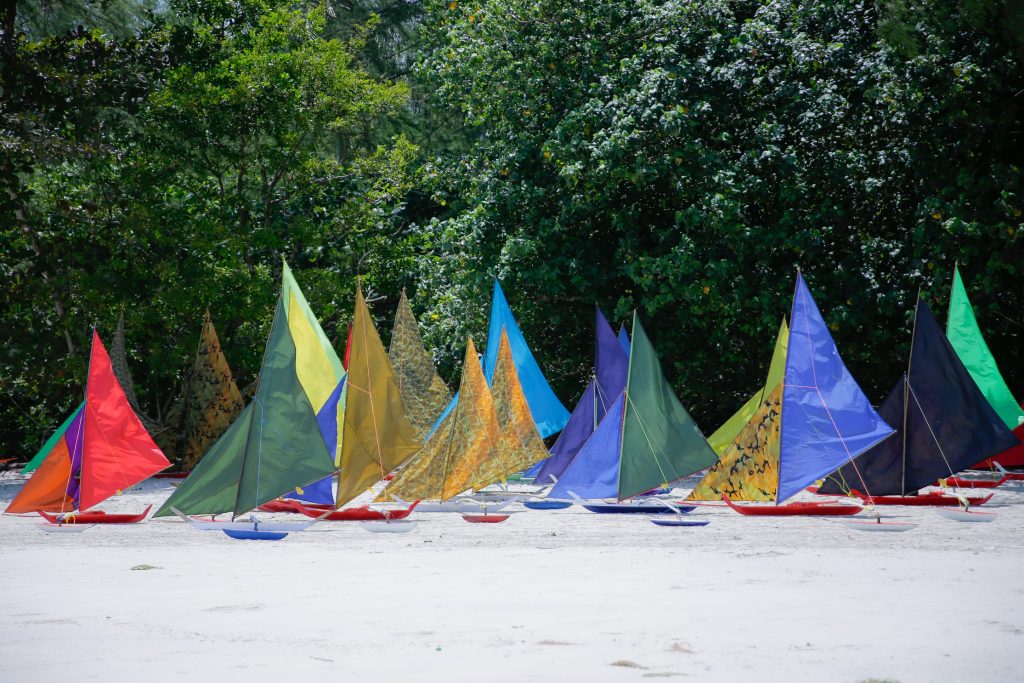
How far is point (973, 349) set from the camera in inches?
833

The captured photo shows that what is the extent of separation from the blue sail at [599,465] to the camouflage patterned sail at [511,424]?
30.0 inches

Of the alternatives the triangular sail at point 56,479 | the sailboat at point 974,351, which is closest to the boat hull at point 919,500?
the sailboat at point 974,351

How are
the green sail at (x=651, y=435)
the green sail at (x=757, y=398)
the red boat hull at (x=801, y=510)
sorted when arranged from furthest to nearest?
the green sail at (x=757, y=398) < the green sail at (x=651, y=435) < the red boat hull at (x=801, y=510)

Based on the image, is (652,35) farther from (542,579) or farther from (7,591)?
(7,591)

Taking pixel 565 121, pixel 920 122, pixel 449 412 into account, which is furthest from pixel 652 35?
pixel 449 412

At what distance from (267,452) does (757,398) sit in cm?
967

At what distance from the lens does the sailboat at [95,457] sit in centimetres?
1753

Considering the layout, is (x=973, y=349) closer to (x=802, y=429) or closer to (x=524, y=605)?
(x=802, y=429)

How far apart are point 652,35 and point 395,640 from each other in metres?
18.9

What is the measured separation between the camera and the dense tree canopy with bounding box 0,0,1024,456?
77.5ft

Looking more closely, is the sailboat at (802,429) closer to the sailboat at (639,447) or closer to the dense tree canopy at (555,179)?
the sailboat at (639,447)

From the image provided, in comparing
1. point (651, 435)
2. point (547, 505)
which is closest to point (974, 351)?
point (651, 435)

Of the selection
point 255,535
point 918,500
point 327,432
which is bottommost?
point 255,535

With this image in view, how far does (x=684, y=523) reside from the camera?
15.9 m
